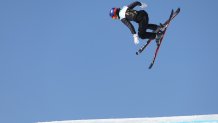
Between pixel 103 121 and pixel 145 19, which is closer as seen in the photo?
pixel 145 19

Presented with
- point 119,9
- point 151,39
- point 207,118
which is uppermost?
point 119,9

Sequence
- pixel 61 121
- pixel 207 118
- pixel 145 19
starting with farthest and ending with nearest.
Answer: pixel 61 121, pixel 207 118, pixel 145 19

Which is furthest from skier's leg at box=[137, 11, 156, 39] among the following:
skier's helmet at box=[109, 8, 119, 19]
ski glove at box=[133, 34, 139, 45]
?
skier's helmet at box=[109, 8, 119, 19]

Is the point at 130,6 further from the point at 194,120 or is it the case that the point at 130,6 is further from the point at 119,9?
the point at 194,120

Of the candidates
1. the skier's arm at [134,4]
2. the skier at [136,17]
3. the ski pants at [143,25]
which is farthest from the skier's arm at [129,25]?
the skier's arm at [134,4]

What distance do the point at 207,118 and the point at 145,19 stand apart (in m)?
3.38

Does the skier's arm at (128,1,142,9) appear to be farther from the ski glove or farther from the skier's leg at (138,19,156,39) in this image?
the ski glove

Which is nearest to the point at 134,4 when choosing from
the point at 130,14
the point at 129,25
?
the point at 130,14

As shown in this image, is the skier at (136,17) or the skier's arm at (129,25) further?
the skier's arm at (129,25)

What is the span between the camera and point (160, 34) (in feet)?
28.6

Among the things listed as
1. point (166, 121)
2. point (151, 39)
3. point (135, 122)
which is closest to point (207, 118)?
point (166, 121)

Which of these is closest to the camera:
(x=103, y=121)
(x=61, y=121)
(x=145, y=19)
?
(x=145, y=19)

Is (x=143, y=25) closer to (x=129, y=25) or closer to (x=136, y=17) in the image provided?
(x=136, y=17)

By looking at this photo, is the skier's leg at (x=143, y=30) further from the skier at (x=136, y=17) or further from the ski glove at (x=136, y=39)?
the ski glove at (x=136, y=39)
